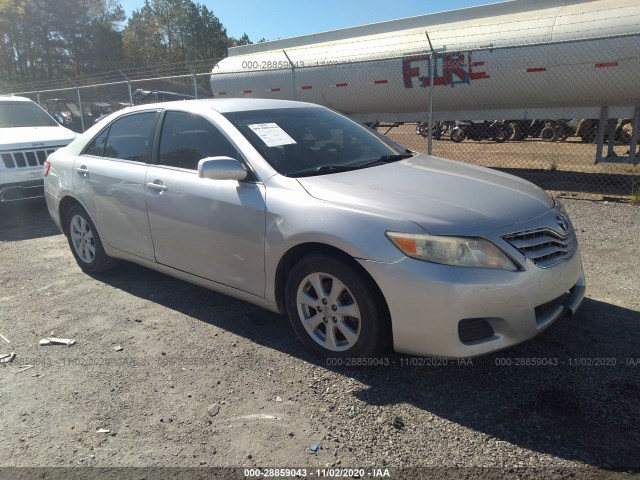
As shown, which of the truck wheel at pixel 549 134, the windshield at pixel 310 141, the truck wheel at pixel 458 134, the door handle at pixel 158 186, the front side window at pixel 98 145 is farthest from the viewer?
the truck wheel at pixel 458 134

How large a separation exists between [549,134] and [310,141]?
1753 centimetres

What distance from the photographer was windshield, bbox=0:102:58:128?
333 inches

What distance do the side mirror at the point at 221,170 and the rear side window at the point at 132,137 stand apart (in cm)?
109

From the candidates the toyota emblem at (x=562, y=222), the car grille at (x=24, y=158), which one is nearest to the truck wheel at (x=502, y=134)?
the car grille at (x=24, y=158)

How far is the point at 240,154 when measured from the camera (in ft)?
11.5

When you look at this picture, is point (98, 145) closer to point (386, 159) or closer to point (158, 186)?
point (158, 186)

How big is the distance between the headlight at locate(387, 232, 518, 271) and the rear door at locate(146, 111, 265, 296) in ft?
3.55

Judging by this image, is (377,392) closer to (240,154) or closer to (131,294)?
(240,154)

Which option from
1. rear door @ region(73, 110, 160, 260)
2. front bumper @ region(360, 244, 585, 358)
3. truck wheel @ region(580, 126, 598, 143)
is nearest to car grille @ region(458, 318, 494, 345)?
front bumper @ region(360, 244, 585, 358)

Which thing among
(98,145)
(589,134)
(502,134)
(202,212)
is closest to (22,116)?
(98,145)

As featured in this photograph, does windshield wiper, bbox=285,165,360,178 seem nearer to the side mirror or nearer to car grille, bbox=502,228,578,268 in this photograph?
the side mirror

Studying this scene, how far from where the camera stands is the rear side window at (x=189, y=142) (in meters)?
3.68

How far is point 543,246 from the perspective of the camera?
114 inches

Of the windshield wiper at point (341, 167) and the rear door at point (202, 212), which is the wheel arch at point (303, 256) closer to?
the rear door at point (202, 212)
